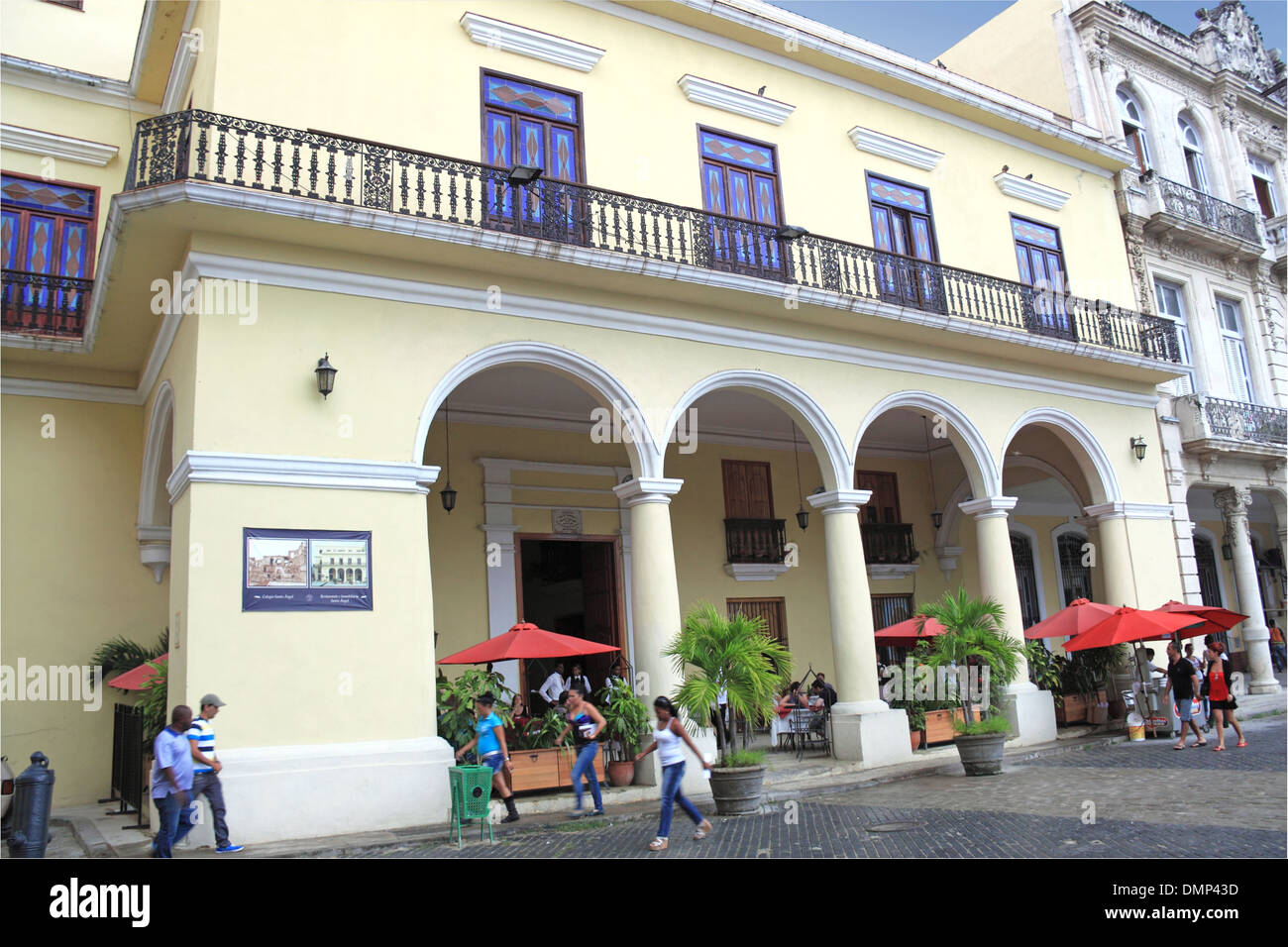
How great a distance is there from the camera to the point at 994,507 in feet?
48.1

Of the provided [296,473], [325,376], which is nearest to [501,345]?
[325,376]

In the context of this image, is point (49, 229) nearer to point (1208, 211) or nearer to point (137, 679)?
point (137, 679)

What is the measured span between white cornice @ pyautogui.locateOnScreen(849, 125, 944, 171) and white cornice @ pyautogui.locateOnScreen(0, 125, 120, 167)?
35.8 feet

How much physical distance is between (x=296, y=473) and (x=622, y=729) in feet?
14.7

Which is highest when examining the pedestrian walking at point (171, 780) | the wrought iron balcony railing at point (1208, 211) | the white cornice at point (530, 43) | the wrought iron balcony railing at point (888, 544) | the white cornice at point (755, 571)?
the wrought iron balcony railing at point (1208, 211)

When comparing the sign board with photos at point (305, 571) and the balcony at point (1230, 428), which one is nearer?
the sign board with photos at point (305, 571)

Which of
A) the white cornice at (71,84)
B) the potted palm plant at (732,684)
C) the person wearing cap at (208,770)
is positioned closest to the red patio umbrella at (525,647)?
the potted palm plant at (732,684)

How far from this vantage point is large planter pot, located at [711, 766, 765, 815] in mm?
9453

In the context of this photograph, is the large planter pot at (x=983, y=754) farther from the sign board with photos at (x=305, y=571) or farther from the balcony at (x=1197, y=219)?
the balcony at (x=1197, y=219)

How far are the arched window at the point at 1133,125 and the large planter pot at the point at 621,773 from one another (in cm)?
1662

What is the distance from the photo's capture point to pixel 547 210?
11297 millimetres

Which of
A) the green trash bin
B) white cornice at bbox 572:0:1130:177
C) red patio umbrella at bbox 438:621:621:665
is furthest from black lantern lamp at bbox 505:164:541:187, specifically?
the green trash bin

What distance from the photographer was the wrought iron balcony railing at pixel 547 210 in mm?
9523
